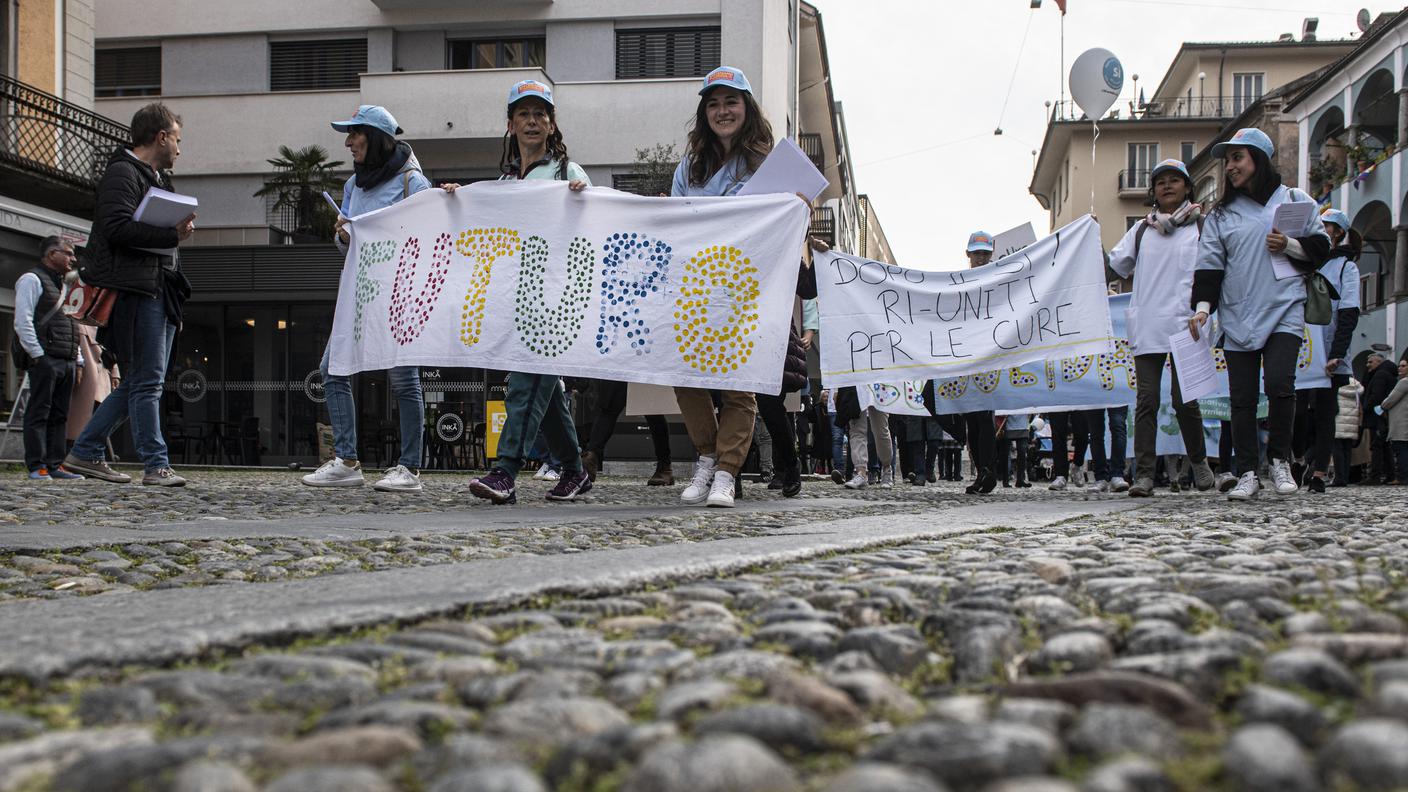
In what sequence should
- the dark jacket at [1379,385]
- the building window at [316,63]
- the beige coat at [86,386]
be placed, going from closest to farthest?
the beige coat at [86,386], the dark jacket at [1379,385], the building window at [316,63]

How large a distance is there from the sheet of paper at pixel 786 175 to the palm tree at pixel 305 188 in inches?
759

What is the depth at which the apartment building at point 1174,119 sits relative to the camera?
172 feet

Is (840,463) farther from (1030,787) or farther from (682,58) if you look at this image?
(1030,787)

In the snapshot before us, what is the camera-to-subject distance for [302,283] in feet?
70.5

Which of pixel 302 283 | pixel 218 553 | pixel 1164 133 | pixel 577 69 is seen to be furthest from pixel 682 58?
pixel 1164 133

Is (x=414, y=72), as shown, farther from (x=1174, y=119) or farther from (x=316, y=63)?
(x=1174, y=119)

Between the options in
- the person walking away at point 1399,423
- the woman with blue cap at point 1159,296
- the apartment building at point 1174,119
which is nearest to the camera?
the woman with blue cap at point 1159,296

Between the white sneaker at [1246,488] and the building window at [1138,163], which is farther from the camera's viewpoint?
the building window at [1138,163]

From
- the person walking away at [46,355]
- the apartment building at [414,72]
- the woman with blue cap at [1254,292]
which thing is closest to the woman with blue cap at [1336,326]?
the woman with blue cap at [1254,292]

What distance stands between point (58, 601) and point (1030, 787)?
6.96 feet

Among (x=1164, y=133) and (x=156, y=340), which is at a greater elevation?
(x=1164, y=133)

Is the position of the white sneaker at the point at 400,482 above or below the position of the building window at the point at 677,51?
below

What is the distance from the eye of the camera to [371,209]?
749cm

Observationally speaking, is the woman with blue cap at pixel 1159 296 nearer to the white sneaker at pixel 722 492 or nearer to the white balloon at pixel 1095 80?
the white sneaker at pixel 722 492
